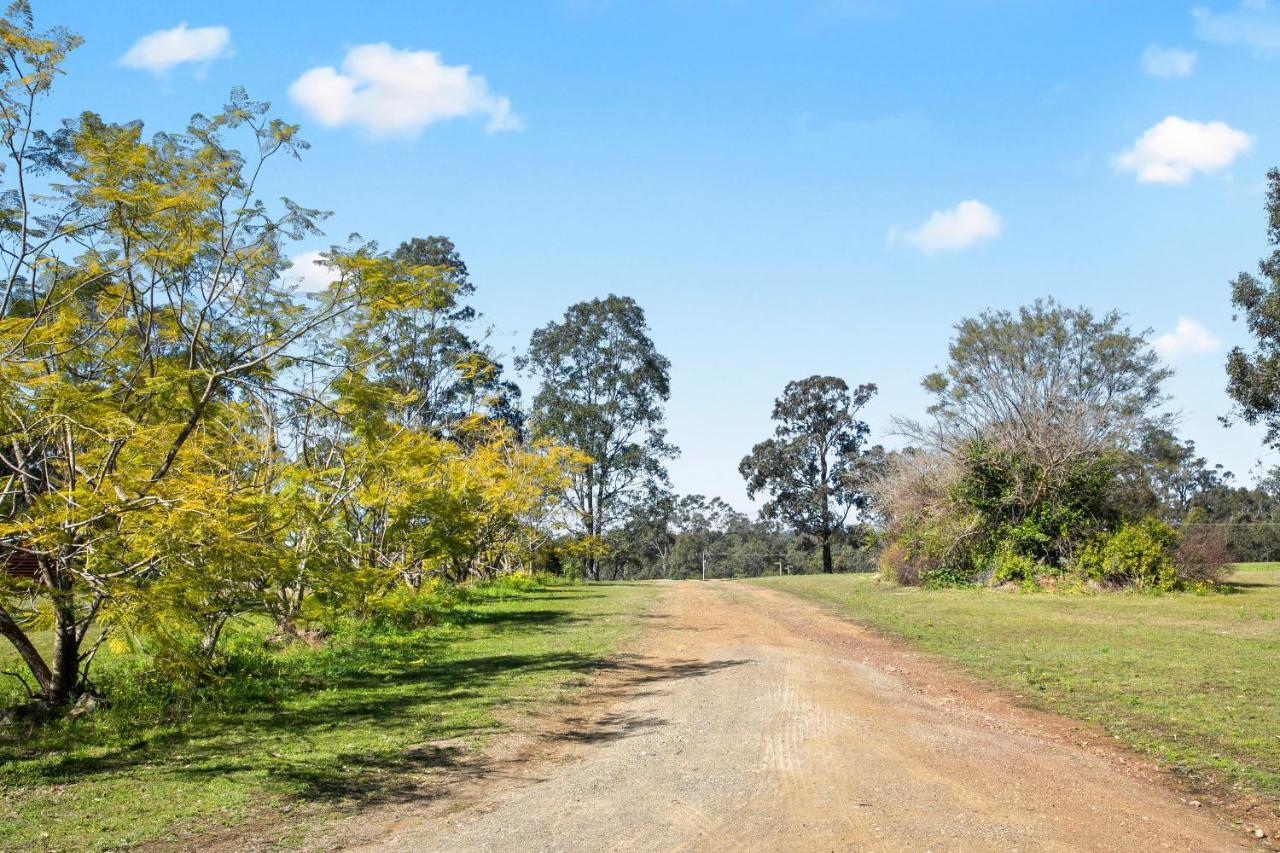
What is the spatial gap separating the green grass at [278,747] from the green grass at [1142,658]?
5.50 metres

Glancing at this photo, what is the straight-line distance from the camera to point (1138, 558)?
2111cm

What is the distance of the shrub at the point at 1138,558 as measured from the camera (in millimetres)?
20953

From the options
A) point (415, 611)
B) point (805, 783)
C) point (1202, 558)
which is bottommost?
point (805, 783)

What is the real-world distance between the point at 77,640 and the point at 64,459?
184 cm

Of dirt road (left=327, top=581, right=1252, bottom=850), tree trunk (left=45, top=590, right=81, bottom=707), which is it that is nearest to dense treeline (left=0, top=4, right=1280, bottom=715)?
tree trunk (left=45, top=590, right=81, bottom=707)

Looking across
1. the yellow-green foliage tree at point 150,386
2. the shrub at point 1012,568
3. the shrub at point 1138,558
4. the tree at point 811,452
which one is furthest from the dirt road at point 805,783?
the tree at point 811,452

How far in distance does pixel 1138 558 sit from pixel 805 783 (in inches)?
733

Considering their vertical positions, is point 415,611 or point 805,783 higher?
point 415,611

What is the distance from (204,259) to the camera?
32.7ft

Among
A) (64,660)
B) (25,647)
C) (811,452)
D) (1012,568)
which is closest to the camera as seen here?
(25,647)

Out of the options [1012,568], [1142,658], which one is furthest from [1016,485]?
[1142,658]

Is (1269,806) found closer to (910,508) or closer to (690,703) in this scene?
(690,703)

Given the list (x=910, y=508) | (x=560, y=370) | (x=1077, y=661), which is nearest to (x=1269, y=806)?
(x=1077, y=661)

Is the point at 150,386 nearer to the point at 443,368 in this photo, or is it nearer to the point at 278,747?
the point at 278,747
